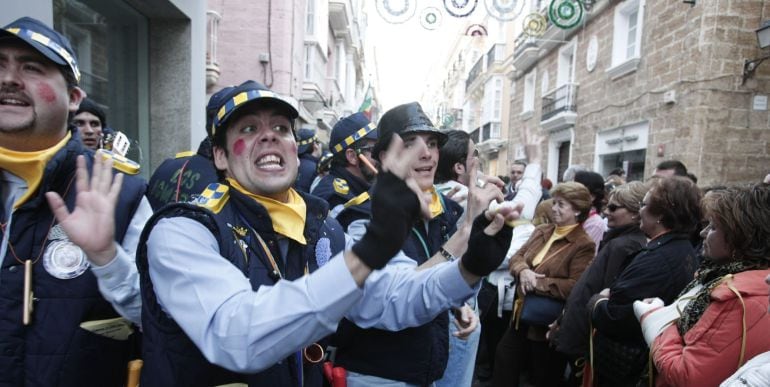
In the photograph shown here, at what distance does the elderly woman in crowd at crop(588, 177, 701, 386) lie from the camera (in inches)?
103

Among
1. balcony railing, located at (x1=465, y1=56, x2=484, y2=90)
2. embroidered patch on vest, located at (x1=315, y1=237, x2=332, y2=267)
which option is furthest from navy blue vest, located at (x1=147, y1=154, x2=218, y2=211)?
balcony railing, located at (x1=465, y1=56, x2=484, y2=90)

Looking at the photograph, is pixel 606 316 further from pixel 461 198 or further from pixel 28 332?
pixel 28 332

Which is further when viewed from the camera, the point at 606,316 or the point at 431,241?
the point at 606,316

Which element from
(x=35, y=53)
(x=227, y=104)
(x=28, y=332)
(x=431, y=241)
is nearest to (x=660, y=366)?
(x=431, y=241)

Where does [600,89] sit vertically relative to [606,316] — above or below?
above

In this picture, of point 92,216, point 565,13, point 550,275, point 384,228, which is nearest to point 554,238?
point 550,275

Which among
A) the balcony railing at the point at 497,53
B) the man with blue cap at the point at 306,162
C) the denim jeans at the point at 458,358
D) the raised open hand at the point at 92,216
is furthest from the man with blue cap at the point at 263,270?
the balcony railing at the point at 497,53

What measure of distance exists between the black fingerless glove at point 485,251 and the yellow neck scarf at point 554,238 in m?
2.18

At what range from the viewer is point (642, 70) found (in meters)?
9.53

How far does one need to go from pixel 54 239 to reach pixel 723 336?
2.46 m

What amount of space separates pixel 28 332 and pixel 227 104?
94 centimetres

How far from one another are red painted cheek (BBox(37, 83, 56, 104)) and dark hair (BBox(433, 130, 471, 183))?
209 cm

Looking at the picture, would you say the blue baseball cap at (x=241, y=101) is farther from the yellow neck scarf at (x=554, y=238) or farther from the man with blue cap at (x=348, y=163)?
the yellow neck scarf at (x=554, y=238)

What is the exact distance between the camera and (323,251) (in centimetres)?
160
